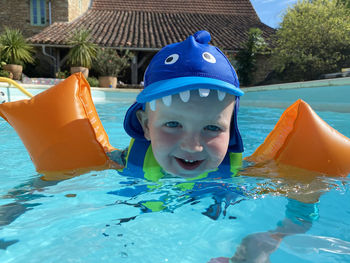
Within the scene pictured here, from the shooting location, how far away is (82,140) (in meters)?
2.45

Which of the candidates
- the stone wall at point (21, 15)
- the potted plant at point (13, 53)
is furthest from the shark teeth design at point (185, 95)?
the stone wall at point (21, 15)

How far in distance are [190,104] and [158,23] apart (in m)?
17.5

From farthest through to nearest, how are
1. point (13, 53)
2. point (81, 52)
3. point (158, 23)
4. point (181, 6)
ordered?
point (181, 6)
point (158, 23)
point (81, 52)
point (13, 53)

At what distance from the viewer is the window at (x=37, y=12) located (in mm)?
17614

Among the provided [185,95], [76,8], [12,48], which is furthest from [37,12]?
[185,95]

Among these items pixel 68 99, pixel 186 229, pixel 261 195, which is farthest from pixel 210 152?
pixel 68 99

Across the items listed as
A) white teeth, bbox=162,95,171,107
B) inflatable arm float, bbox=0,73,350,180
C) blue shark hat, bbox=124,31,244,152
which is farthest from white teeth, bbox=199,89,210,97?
inflatable arm float, bbox=0,73,350,180

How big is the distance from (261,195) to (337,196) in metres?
0.54

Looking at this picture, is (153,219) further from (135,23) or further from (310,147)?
(135,23)

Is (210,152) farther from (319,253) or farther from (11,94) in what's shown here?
(11,94)

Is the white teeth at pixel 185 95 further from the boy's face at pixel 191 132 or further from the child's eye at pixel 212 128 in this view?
the child's eye at pixel 212 128

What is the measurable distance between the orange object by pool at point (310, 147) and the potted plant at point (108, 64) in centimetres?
1250

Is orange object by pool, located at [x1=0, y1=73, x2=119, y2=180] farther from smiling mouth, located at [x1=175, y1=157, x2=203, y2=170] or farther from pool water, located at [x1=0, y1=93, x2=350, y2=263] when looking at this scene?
smiling mouth, located at [x1=175, y1=157, x2=203, y2=170]

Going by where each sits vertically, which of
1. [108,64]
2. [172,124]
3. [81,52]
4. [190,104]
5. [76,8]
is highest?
[76,8]
